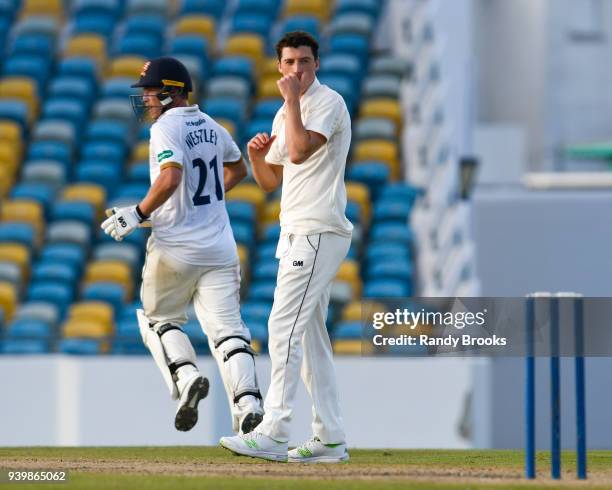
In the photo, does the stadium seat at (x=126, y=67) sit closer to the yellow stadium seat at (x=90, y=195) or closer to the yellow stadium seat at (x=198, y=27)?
the yellow stadium seat at (x=198, y=27)

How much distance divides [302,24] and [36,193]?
360 centimetres

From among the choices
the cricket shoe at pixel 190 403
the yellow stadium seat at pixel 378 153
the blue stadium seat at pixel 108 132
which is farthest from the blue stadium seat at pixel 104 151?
the cricket shoe at pixel 190 403

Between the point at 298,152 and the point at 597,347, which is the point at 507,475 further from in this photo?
the point at 298,152

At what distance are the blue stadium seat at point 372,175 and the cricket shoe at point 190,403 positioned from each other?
9110 millimetres

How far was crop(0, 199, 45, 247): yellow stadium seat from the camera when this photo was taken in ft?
59.3

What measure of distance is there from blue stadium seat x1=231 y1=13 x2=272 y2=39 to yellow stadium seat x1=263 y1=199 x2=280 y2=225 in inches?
123

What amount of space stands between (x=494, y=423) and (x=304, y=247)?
700 cm

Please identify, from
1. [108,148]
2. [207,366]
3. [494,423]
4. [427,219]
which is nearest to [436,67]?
[427,219]

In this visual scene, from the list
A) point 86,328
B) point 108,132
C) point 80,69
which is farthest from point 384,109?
point 86,328

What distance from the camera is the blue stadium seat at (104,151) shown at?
62.8 feet

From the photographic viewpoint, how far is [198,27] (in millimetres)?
20938

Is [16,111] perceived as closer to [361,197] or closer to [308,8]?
[308,8]

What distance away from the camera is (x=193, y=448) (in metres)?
10.8

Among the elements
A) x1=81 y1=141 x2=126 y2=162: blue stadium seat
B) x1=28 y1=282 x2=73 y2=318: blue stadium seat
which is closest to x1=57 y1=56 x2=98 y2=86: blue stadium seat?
x1=81 y1=141 x2=126 y2=162: blue stadium seat
